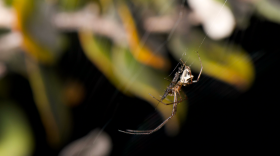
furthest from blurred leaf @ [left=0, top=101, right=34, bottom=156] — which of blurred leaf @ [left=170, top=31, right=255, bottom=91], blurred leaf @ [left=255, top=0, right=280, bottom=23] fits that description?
blurred leaf @ [left=255, top=0, right=280, bottom=23]

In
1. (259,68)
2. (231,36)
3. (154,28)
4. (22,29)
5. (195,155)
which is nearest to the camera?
(22,29)

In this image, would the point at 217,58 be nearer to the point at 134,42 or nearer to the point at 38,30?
the point at 134,42

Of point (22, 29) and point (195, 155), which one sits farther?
point (195, 155)

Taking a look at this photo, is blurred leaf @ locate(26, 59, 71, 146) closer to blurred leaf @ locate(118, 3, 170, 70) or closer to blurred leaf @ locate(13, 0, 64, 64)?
blurred leaf @ locate(13, 0, 64, 64)

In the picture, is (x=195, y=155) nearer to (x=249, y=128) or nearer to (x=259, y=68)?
(x=249, y=128)

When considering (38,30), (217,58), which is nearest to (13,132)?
(38,30)

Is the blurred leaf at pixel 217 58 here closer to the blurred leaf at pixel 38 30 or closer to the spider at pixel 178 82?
the spider at pixel 178 82

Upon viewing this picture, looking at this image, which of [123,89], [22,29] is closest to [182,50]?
[123,89]
